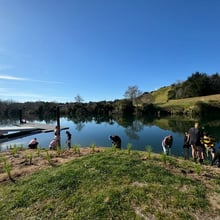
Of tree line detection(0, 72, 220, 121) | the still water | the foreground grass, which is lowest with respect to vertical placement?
the still water

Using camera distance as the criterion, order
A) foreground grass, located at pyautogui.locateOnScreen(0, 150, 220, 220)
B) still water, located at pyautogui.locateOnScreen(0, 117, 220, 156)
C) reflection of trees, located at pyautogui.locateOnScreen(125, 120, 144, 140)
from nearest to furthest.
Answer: foreground grass, located at pyautogui.locateOnScreen(0, 150, 220, 220), still water, located at pyautogui.locateOnScreen(0, 117, 220, 156), reflection of trees, located at pyautogui.locateOnScreen(125, 120, 144, 140)

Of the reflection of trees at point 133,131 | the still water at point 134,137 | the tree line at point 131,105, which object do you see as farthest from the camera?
the tree line at point 131,105

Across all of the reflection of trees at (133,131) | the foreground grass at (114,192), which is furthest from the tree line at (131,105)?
the foreground grass at (114,192)

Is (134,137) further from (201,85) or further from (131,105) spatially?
(201,85)

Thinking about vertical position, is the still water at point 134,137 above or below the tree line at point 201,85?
below

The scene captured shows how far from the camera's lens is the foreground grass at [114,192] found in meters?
3.58

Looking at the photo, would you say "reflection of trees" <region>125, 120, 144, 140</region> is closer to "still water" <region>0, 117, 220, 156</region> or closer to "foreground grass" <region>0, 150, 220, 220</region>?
"still water" <region>0, 117, 220, 156</region>

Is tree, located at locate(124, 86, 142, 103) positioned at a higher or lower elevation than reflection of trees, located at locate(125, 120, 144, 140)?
higher

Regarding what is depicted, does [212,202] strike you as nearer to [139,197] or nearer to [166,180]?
[166,180]

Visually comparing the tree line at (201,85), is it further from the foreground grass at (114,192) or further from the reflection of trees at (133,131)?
the foreground grass at (114,192)

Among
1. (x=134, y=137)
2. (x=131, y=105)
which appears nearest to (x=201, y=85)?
(x=131, y=105)

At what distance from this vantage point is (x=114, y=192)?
13.5ft

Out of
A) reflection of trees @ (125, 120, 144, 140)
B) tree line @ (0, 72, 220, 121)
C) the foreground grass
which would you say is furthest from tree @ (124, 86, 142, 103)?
the foreground grass

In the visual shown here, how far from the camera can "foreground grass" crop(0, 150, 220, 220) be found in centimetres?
358
